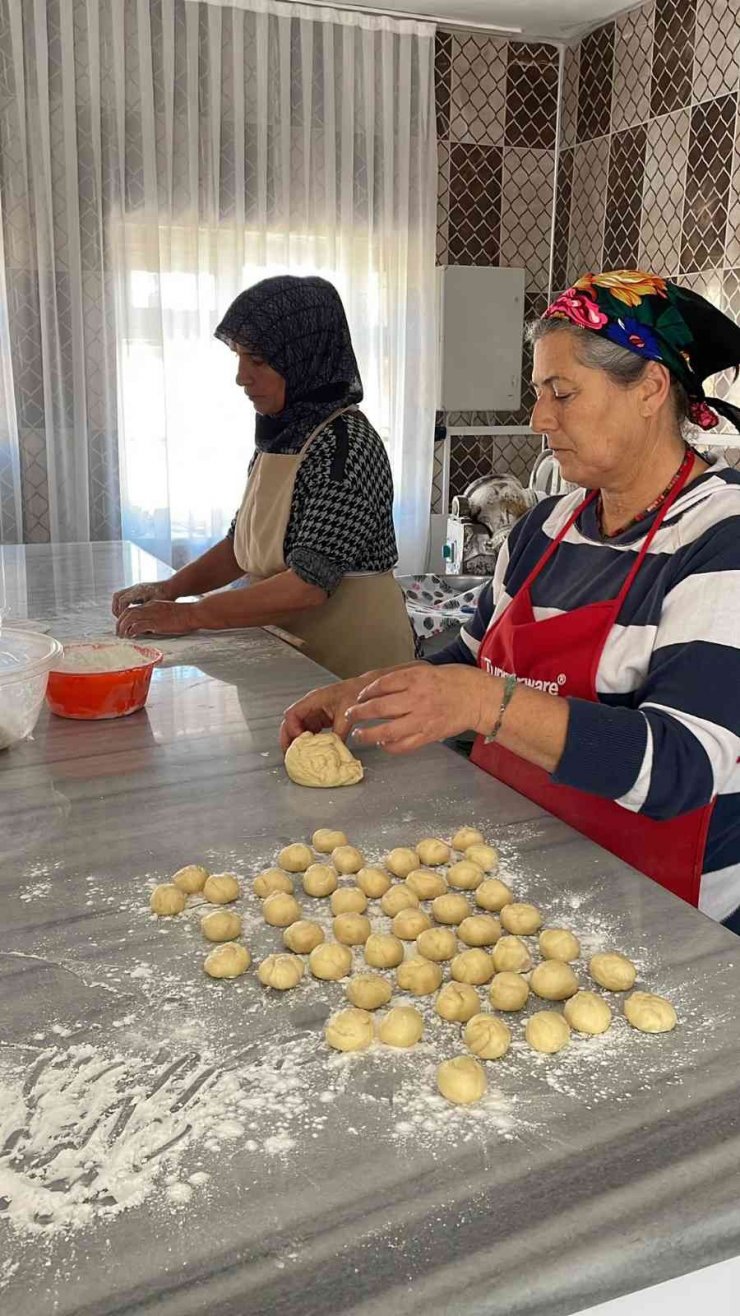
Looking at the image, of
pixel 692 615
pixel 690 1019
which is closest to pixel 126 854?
pixel 690 1019

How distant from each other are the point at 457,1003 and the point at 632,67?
4911mm

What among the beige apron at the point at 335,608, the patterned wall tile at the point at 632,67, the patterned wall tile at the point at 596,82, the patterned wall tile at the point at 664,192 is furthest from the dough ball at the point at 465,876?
the patterned wall tile at the point at 596,82

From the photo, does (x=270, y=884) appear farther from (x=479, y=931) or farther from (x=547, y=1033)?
(x=547, y=1033)

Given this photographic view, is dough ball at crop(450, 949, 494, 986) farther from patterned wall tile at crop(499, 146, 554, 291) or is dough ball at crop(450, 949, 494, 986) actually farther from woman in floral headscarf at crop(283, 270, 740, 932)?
patterned wall tile at crop(499, 146, 554, 291)

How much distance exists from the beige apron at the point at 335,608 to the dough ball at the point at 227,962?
4.72ft

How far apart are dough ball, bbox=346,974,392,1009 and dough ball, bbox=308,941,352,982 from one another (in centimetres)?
4

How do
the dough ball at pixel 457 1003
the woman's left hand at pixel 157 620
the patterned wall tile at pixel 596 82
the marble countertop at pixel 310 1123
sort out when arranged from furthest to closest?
the patterned wall tile at pixel 596 82
the woman's left hand at pixel 157 620
the dough ball at pixel 457 1003
the marble countertop at pixel 310 1123

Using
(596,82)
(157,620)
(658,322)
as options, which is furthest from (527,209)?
(658,322)

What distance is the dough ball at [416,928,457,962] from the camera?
43.7 inches

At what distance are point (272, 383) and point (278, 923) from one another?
160 cm

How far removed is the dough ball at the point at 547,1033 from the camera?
0.95m

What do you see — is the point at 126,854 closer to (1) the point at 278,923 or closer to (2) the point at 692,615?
(1) the point at 278,923

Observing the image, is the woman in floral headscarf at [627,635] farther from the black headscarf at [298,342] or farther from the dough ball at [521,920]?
the black headscarf at [298,342]

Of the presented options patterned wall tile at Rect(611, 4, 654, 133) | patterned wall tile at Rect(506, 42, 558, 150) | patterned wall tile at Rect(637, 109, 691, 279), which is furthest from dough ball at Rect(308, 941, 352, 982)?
patterned wall tile at Rect(506, 42, 558, 150)
